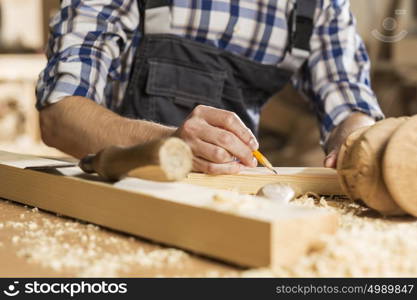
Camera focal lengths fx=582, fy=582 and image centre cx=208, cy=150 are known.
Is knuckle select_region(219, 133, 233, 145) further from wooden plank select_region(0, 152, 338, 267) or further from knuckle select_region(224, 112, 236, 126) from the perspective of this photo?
wooden plank select_region(0, 152, 338, 267)

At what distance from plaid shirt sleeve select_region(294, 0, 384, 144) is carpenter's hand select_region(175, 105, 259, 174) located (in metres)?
0.71

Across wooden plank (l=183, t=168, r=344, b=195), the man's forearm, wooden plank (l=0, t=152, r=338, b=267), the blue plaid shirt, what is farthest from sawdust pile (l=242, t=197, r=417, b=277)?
the blue plaid shirt

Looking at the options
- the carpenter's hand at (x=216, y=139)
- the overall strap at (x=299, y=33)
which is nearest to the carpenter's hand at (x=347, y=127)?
the overall strap at (x=299, y=33)

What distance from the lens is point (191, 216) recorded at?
0.80 meters

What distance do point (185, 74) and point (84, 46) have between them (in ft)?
1.04

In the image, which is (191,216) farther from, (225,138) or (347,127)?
(347,127)

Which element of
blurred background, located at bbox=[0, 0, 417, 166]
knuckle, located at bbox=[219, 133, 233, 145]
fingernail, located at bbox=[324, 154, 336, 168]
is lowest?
blurred background, located at bbox=[0, 0, 417, 166]

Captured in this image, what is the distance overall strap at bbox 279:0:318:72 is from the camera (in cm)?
179

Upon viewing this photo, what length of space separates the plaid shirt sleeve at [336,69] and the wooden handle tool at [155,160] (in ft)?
3.47

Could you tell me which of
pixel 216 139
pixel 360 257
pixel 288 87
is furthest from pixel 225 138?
pixel 288 87

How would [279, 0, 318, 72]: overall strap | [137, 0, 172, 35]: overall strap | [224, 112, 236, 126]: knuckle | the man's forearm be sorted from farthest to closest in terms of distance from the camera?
[279, 0, 318, 72]: overall strap → [137, 0, 172, 35]: overall strap → the man's forearm → [224, 112, 236, 126]: knuckle

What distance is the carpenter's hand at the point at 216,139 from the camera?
1182mm

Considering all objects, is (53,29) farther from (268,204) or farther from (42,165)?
(268,204)

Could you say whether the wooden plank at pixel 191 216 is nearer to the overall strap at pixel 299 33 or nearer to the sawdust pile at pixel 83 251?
the sawdust pile at pixel 83 251
